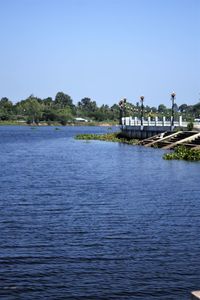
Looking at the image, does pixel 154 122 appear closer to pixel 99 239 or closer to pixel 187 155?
pixel 187 155

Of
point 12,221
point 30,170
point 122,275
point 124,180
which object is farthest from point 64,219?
point 30,170

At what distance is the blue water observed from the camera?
12.4 m

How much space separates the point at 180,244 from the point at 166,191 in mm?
11005

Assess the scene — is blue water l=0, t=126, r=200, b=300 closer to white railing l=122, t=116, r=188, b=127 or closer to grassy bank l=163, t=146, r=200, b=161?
grassy bank l=163, t=146, r=200, b=161

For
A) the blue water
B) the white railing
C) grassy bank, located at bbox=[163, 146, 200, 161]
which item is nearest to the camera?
the blue water

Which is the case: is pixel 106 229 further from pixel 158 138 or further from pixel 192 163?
pixel 158 138

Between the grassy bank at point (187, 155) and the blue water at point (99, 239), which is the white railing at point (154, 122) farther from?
the blue water at point (99, 239)

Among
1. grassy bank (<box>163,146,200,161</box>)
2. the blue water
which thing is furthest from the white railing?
the blue water

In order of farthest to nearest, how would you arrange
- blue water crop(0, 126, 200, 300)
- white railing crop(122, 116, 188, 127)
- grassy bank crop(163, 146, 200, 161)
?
1. white railing crop(122, 116, 188, 127)
2. grassy bank crop(163, 146, 200, 161)
3. blue water crop(0, 126, 200, 300)

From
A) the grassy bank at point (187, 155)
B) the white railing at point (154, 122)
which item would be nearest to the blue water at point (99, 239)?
the grassy bank at point (187, 155)

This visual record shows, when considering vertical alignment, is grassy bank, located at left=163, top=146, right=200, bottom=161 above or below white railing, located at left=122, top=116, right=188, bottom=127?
below

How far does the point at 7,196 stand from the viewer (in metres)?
25.2

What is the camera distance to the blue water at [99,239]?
12.4 m

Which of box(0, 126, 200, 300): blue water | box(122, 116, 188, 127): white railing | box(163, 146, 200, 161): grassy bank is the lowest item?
box(0, 126, 200, 300): blue water
